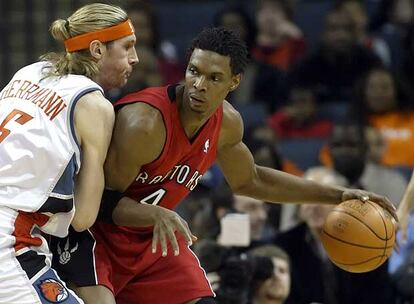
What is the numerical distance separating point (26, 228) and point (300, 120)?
5528 millimetres

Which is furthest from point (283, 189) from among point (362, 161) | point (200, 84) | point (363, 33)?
point (363, 33)

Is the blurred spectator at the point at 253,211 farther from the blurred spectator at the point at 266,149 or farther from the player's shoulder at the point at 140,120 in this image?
the player's shoulder at the point at 140,120

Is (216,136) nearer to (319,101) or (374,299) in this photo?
(374,299)

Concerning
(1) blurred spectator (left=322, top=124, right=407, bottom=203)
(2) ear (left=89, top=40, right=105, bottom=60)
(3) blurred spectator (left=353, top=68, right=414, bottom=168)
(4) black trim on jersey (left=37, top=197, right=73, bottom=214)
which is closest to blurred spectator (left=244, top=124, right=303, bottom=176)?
(1) blurred spectator (left=322, top=124, right=407, bottom=203)

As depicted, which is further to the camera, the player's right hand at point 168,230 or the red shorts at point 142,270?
the red shorts at point 142,270

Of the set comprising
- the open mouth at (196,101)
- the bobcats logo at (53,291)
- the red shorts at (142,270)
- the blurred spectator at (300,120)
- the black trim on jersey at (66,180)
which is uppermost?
the open mouth at (196,101)

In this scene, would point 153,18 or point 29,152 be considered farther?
point 153,18

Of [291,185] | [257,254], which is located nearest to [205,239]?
[257,254]

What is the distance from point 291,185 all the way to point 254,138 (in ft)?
10.7

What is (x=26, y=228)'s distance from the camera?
4.57 metres

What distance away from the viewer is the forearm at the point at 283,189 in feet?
18.6

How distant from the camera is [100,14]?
4.95 meters

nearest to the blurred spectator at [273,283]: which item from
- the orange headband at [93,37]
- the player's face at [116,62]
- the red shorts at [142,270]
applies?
the red shorts at [142,270]


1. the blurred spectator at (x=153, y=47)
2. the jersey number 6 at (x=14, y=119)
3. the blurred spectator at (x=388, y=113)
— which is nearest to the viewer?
the jersey number 6 at (x=14, y=119)
